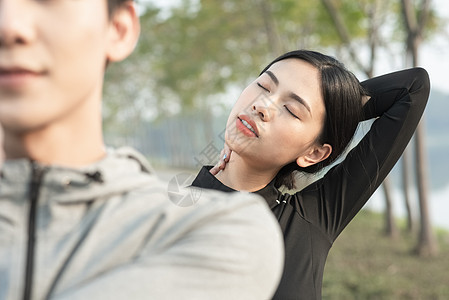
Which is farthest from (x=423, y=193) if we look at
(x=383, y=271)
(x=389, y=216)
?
(x=389, y=216)

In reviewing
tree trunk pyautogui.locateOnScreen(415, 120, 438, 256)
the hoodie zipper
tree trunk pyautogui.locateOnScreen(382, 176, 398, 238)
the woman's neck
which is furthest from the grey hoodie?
tree trunk pyautogui.locateOnScreen(382, 176, 398, 238)

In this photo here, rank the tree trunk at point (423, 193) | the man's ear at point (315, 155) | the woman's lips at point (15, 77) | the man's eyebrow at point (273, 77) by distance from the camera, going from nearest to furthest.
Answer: the woman's lips at point (15, 77)
the man's eyebrow at point (273, 77)
the man's ear at point (315, 155)
the tree trunk at point (423, 193)

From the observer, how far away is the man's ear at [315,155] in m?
2.09

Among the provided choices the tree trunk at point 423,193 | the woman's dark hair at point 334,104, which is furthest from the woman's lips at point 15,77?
the tree trunk at point 423,193

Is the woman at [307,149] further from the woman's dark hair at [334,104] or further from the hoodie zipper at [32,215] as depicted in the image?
the hoodie zipper at [32,215]

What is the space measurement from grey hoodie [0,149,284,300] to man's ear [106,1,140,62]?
0.19 meters

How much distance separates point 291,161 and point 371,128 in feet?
1.22

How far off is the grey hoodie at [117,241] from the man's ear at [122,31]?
0.62ft

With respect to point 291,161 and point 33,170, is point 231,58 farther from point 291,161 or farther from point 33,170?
point 33,170

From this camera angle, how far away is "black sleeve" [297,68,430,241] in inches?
79.0

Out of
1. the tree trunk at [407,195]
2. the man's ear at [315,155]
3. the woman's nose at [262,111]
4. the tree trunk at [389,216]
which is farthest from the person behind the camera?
the tree trunk at [407,195]

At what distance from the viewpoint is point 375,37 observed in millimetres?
10023

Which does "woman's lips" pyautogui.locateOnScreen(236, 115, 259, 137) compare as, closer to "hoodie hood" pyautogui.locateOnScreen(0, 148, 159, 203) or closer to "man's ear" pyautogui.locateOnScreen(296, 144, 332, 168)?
"man's ear" pyautogui.locateOnScreen(296, 144, 332, 168)

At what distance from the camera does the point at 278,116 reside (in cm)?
188
